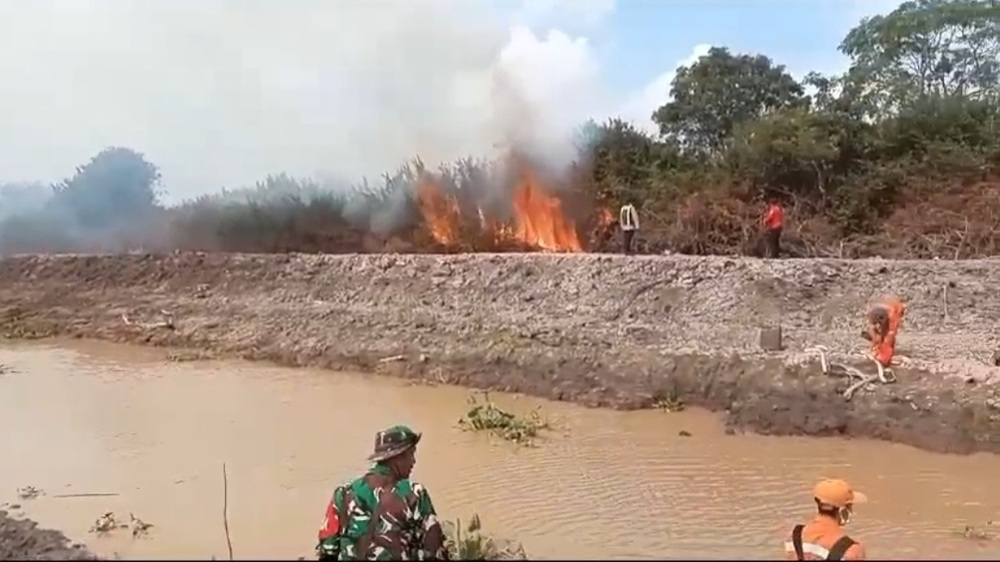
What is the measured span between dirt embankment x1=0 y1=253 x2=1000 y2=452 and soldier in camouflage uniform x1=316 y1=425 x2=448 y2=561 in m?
7.16

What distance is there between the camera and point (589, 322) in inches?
669

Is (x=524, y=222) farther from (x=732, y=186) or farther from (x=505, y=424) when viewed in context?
(x=505, y=424)

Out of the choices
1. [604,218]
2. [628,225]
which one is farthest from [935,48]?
[628,225]

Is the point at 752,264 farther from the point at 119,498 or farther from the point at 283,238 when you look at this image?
the point at 283,238

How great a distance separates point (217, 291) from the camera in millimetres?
21953

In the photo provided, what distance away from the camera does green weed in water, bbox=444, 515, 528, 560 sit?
20.6 ft

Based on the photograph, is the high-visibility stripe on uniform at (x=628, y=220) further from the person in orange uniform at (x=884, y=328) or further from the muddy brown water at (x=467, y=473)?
the person in orange uniform at (x=884, y=328)

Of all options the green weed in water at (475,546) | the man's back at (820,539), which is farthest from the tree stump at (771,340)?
the man's back at (820,539)

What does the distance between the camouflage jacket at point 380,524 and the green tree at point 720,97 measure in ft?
78.5

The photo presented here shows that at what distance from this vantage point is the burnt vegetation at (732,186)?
22.0 m

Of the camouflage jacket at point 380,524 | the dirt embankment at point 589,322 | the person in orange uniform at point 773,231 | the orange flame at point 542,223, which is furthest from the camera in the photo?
the orange flame at point 542,223

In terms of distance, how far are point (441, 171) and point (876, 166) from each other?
11002 mm

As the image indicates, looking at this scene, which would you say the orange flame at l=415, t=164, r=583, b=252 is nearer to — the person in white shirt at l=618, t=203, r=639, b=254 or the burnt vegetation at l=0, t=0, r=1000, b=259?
the burnt vegetation at l=0, t=0, r=1000, b=259

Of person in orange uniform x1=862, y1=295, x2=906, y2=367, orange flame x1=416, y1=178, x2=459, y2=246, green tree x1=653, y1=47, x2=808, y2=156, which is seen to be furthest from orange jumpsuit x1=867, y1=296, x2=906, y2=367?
green tree x1=653, y1=47, x2=808, y2=156
